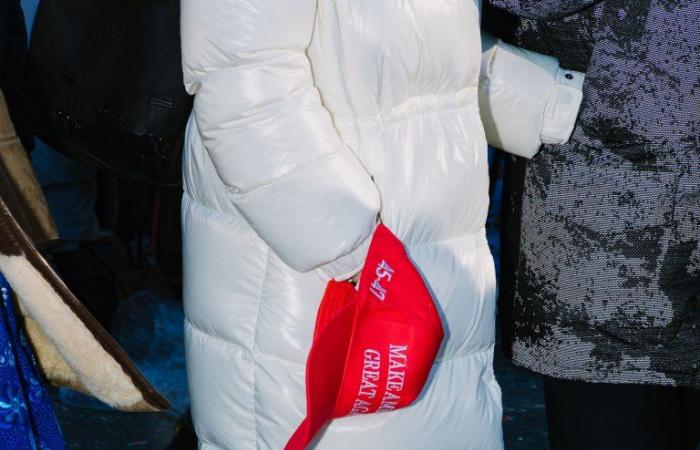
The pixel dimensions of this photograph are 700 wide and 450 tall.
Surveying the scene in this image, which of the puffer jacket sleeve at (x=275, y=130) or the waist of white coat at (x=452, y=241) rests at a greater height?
the puffer jacket sleeve at (x=275, y=130)

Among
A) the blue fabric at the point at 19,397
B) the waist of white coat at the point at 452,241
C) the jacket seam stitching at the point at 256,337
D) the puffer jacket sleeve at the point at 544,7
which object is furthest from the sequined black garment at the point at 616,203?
the blue fabric at the point at 19,397

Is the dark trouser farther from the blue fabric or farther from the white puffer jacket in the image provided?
the blue fabric

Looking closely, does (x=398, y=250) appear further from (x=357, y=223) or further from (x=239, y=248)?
(x=239, y=248)

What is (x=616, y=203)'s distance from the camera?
2.37m

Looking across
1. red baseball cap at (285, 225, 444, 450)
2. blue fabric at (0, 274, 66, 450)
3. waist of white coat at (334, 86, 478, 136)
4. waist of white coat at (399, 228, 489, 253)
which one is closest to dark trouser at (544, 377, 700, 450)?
waist of white coat at (399, 228, 489, 253)

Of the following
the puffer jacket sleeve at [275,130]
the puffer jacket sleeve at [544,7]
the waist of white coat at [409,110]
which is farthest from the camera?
the puffer jacket sleeve at [544,7]

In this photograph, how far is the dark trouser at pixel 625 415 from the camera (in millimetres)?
2490

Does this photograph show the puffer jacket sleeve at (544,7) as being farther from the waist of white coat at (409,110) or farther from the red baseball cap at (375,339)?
the red baseball cap at (375,339)

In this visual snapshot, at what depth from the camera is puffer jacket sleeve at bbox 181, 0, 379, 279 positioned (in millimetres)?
1931

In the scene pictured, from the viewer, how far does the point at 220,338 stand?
2.23 metres

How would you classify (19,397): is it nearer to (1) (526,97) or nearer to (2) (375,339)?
(2) (375,339)

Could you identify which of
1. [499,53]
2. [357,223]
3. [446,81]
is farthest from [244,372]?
[499,53]

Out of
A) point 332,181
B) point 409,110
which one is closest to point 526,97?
point 409,110

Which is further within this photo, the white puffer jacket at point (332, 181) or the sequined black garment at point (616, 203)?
the sequined black garment at point (616, 203)
